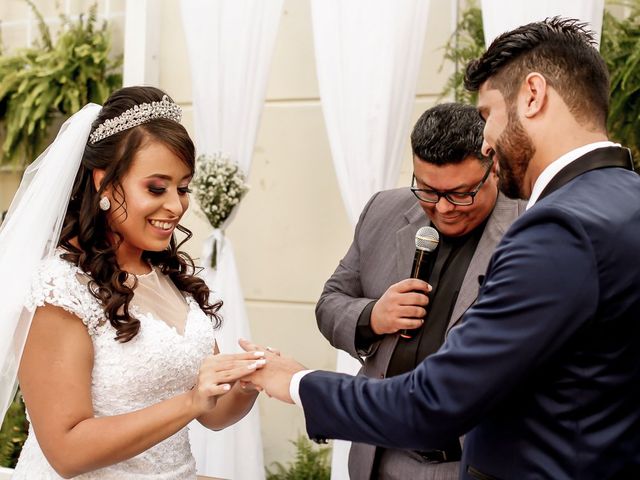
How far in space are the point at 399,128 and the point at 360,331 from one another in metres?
1.92

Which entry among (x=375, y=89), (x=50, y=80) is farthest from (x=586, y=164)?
(x=50, y=80)

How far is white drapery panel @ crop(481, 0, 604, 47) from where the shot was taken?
3.83 meters

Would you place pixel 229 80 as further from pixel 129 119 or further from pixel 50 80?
pixel 129 119

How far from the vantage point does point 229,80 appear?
494 centimetres

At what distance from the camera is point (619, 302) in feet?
5.51

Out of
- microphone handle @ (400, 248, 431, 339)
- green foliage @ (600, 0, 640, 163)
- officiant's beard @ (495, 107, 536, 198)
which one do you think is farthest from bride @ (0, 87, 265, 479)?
green foliage @ (600, 0, 640, 163)

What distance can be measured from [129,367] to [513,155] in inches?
47.8

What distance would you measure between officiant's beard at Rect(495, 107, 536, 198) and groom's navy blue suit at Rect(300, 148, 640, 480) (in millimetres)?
148

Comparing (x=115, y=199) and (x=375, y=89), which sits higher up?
(x=375, y=89)

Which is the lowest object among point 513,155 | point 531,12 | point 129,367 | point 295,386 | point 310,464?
point 310,464

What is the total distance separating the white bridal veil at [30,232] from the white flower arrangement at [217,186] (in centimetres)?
202

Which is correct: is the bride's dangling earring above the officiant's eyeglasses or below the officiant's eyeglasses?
below

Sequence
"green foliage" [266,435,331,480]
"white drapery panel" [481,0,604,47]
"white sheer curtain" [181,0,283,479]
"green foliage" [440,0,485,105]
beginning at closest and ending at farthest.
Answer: "white drapery panel" [481,0,604,47]
"green foliage" [440,0,485,105]
"white sheer curtain" [181,0,283,479]
"green foliage" [266,435,331,480]

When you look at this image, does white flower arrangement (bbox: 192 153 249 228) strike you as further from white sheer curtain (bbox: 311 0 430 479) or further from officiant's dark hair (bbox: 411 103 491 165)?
officiant's dark hair (bbox: 411 103 491 165)
